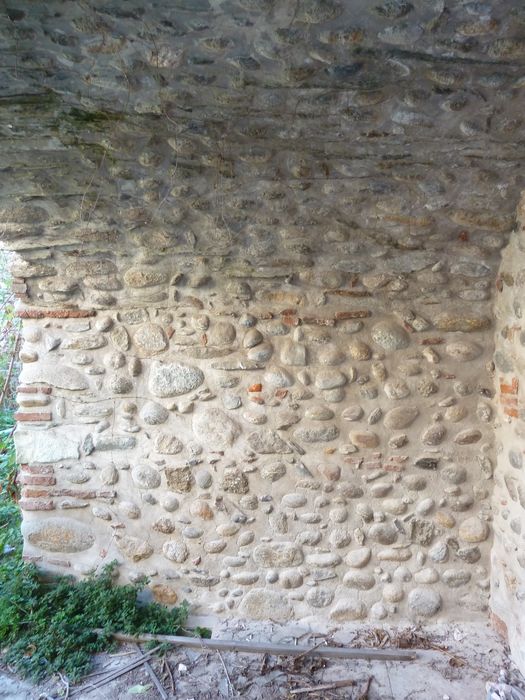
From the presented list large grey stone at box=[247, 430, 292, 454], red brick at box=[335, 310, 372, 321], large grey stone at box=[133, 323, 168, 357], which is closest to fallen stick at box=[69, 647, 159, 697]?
large grey stone at box=[247, 430, 292, 454]

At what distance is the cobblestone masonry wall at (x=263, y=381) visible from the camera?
105 inches

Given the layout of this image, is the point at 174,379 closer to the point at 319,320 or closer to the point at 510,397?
the point at 319,320

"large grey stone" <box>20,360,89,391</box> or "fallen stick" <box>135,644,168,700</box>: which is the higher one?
"large grey stone" <box>20,360,89,391</box>

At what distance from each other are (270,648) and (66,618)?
111 cm

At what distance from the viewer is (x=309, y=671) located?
106 inches

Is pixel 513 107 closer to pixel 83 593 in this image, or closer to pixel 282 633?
pixel 282 633

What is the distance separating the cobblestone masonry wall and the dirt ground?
129 millimetres

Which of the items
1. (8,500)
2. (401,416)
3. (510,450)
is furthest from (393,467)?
(8,500)

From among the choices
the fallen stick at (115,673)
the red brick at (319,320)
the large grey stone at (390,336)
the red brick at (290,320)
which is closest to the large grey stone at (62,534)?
the fallen stick at (115,673)

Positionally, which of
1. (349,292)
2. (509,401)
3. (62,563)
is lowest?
(62,563)

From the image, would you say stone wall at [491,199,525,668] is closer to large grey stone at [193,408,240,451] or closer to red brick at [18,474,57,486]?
Result: large grey stone at [193,408,240,451]

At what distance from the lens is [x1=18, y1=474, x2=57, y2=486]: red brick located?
3111 mm

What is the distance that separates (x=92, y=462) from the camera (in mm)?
3098

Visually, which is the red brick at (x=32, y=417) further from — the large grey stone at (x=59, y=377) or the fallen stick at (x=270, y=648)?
the fallen stick at (x=270, y=648)
